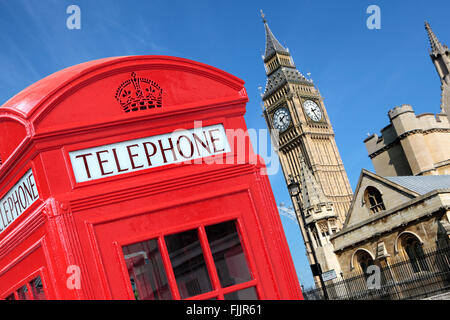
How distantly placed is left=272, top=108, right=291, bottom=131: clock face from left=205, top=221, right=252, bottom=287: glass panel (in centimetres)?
7514

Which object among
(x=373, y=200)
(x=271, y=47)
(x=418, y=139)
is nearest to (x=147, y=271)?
(x=373, y=200)

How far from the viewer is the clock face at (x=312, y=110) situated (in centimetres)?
7831

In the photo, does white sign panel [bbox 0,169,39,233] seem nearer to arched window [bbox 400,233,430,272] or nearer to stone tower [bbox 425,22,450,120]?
arched window [bbox 400,233,430,272]

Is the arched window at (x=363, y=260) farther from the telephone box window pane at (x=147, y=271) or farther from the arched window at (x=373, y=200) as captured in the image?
the telephone box window pane at (x=147, y=271)

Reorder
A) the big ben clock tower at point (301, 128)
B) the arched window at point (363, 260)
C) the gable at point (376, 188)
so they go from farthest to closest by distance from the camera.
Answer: the big ben clock tower at point (301, 128) < the arched window at point (363, 260) < the gable at point (376, 188)

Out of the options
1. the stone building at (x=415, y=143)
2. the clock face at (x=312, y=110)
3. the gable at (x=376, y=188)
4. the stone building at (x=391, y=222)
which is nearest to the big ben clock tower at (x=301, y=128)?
the clock face at (x=312, y=110)

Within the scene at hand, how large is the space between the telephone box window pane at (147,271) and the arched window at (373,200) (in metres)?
23.7

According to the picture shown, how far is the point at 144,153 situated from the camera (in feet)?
9.89

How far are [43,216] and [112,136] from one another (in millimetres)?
576

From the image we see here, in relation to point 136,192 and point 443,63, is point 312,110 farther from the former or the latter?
point 136,192

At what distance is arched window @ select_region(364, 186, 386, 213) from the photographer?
25.5 meters

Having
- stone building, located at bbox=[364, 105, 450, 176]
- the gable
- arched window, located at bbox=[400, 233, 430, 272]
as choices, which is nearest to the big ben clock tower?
stone building, located at bbox=[364, 105, 450, 176]

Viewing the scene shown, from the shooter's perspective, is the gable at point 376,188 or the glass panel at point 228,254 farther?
the gable at point 376,188
